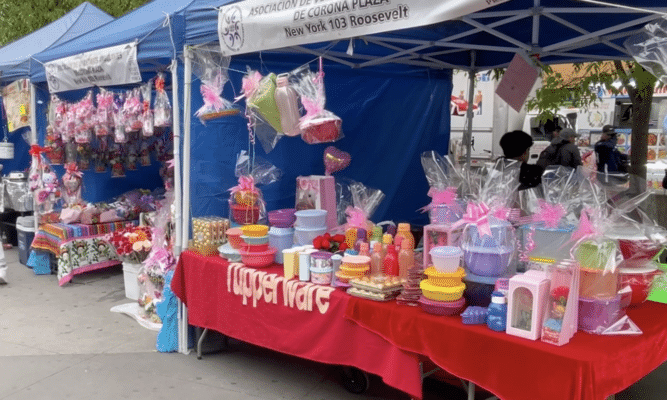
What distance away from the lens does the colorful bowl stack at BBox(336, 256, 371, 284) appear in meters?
3.05

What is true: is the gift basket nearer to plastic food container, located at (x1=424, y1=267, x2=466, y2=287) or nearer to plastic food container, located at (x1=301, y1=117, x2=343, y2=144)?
plastic food container, located at (x1=424, y1=267, x2=466, y2=287)

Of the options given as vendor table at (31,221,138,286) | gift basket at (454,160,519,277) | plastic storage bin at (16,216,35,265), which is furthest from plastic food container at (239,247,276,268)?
plastic storage bin at (16,216,35,265)

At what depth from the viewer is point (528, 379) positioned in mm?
2342

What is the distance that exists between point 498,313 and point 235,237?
6.08 ft

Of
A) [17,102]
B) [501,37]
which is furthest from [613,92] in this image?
[17,102]

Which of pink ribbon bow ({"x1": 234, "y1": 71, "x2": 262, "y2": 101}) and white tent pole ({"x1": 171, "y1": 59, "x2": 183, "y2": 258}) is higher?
pink ribbon bow ({"x1": 234, "y1": 71, "x2": 262, "y2": 101})

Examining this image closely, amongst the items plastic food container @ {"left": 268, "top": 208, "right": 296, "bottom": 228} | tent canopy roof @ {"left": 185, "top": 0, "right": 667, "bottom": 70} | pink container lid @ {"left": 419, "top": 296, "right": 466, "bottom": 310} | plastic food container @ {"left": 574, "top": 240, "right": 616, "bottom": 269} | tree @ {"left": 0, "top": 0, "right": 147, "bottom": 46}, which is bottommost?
pink container lid @ {"left": 419, "top": 296, "right": 466, "bottom": 310}

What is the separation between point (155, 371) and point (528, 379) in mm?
2623

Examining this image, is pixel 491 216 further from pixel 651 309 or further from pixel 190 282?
pixel 190 282

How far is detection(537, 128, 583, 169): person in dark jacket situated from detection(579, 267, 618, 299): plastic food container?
4364 mm

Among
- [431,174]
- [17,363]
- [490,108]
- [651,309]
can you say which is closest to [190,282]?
[17,363]

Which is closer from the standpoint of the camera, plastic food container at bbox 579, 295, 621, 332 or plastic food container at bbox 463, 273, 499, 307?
plastic food container at bbox 579, 295, 621, 332

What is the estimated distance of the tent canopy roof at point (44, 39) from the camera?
257 inches

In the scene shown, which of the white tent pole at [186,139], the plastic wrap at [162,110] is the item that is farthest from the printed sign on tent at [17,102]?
the white tent pole at [186,139]
